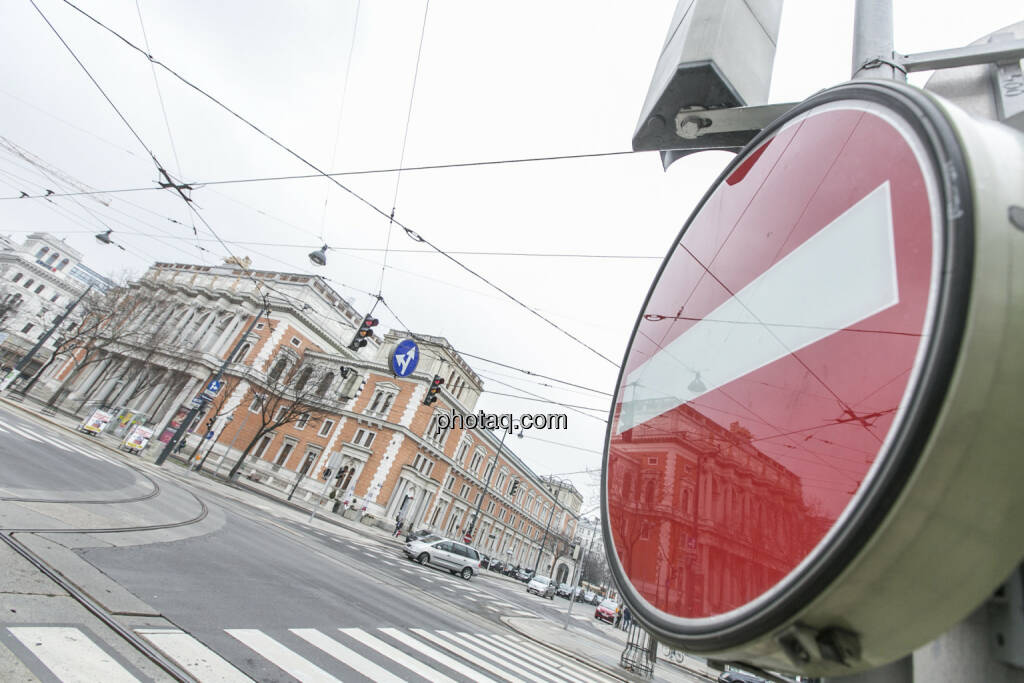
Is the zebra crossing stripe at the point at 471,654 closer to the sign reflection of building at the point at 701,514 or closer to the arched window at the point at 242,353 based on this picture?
the sign reflection of building at the point at 701,514

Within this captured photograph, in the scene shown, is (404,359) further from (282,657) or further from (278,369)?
(278,369)

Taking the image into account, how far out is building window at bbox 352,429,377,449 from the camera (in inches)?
1435

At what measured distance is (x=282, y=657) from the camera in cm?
438

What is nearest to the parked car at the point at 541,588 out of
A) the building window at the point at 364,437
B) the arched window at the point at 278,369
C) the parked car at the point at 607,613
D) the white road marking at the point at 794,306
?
the parked car at the point at 607,613

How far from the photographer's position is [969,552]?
46cm

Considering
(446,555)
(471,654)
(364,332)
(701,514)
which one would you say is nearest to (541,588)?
(446,555)

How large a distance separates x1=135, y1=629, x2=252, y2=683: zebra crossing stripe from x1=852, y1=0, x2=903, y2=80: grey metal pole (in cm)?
505

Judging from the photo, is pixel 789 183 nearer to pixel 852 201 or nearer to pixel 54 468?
pixel 852 201

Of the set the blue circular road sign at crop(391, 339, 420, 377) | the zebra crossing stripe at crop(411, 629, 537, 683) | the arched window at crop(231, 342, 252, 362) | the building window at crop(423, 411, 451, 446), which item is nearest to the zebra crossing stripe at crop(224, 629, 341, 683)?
the zebra crossing stripe at crop(411, 629, 537, 683)

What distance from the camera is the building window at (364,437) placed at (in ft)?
120

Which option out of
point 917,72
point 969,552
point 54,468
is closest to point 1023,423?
point 969,552

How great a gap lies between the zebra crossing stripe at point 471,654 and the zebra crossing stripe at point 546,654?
1977 mm

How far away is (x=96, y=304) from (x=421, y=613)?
4084 centimetres

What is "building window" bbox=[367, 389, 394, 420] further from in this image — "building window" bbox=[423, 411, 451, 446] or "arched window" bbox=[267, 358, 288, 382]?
"arched window" bbox=[267, 358, 288, 382]
